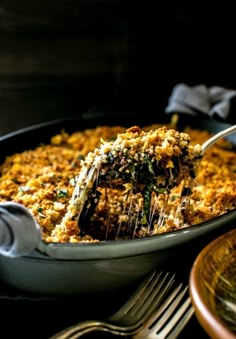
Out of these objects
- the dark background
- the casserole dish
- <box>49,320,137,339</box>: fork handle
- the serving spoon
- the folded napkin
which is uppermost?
the dark background

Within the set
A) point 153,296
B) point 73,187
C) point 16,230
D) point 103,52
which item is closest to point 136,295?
point 153,296

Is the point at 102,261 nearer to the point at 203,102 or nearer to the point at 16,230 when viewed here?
the point at 16,230

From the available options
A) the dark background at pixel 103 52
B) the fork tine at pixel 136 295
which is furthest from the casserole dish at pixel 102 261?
the dark background at pixel 103 52

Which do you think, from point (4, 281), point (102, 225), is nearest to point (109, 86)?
point (102, 225)

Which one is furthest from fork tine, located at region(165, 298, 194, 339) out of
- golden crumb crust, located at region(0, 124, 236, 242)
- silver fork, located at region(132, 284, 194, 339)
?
golden crumb crust, located at region(0, 124, 236, 242)

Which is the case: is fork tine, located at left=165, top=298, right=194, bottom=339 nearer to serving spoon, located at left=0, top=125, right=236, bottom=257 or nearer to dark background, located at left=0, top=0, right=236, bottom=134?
serving spoon, located at left=0, top=125, right=236, bottom=257
